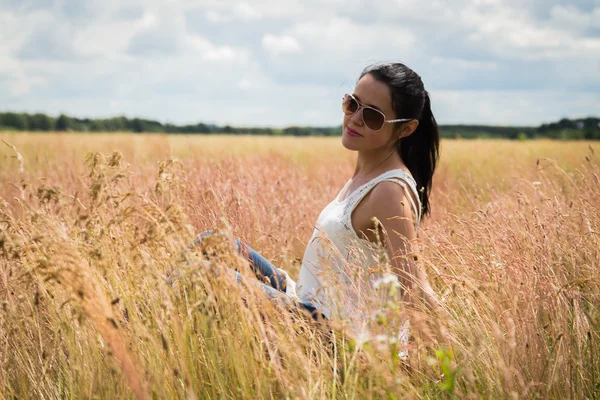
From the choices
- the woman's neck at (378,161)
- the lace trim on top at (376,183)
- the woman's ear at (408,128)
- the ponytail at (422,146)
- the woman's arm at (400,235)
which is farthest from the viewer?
the ponytail at (422,146)

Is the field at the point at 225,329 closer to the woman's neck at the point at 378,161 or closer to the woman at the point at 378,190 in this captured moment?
the woman at the point at 378,190

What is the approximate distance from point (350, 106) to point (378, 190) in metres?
0.58

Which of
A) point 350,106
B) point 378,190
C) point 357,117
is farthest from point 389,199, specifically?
point 350,106

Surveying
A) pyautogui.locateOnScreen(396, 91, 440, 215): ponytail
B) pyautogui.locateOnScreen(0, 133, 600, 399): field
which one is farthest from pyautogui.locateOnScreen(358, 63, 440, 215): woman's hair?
pyautogui.locateOnScreen(0, 133, 600, 399): field

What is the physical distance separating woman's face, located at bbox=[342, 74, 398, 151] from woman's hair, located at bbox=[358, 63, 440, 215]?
0.10ft

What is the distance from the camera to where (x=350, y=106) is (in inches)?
104

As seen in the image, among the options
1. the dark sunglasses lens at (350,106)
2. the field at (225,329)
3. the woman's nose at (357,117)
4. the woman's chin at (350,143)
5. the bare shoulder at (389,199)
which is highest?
the dark sunglasses lens at (350,106)

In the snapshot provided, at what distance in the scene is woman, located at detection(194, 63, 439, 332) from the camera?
7.11ft

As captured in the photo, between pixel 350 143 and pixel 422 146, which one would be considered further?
pixel 422 146

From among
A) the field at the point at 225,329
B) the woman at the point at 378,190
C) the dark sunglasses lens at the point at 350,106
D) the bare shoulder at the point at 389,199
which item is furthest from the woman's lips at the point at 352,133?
the field at the point at 225,329

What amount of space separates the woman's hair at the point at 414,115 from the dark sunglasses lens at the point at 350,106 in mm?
161

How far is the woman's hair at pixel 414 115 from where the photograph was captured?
2.55 meters

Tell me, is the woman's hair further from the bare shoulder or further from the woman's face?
the bare shoulder

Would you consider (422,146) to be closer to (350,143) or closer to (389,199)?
(350,143)
